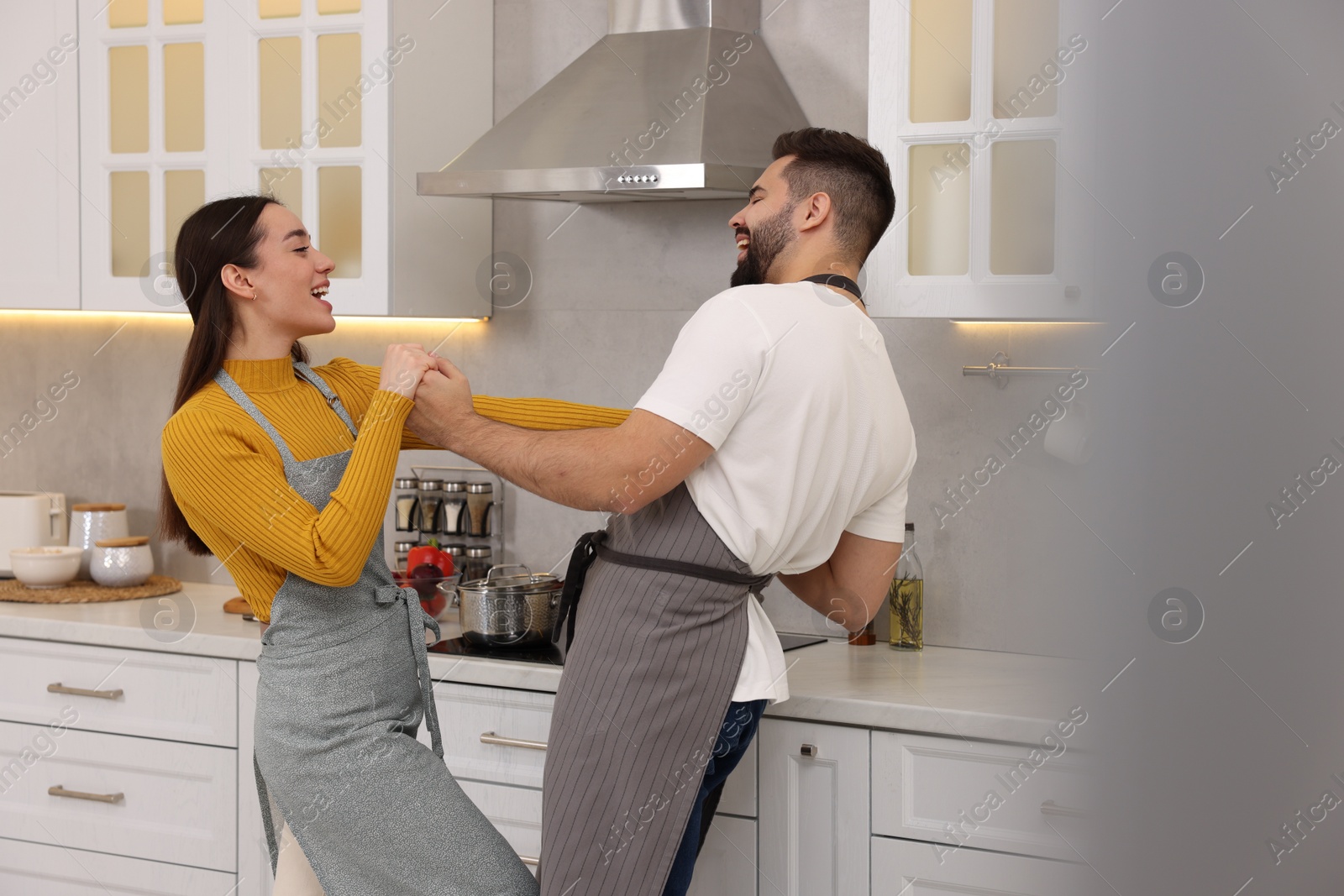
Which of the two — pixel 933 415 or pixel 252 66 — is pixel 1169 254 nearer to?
pixel 933 415

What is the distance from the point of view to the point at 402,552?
2.52m

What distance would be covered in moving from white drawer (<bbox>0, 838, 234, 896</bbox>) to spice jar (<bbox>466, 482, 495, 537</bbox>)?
795mm

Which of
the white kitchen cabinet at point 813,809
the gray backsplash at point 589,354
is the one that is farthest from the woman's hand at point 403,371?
the gray backsplash at point 589,354

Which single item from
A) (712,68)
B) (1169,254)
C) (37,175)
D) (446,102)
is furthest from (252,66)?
(1169,254)

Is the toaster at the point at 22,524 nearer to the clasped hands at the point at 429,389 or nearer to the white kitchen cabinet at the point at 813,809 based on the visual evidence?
the clasped hands at the point at 429,389

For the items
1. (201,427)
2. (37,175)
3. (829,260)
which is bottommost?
(201,427)

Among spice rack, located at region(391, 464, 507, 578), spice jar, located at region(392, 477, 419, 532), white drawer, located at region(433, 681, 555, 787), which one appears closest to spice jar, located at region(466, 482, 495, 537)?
spice rack, located at region(391, 464, 507, 578)

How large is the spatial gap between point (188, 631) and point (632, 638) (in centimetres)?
118

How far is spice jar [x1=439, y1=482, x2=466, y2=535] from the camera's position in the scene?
2.50 meters

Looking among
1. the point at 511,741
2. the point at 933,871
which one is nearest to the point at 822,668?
the point at 933,871

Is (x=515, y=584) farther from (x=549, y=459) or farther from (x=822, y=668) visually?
(x=549, y=459)

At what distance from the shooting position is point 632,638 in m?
1.32

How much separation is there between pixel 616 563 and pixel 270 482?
0.39 metres

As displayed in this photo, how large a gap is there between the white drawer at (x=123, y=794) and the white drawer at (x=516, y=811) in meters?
0.49
